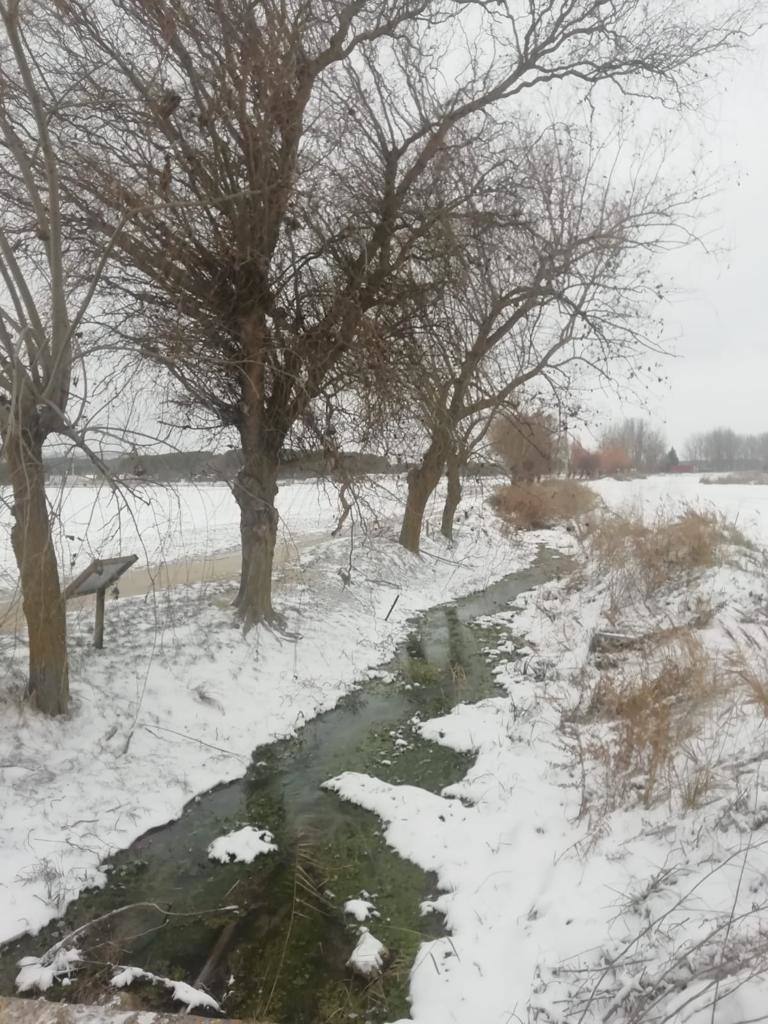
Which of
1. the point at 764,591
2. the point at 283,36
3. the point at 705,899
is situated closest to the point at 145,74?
the point at 283,36

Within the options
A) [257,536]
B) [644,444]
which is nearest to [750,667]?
[257,536]

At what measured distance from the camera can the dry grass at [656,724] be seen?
14.4 feet

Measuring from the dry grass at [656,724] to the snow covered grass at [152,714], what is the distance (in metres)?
2.62

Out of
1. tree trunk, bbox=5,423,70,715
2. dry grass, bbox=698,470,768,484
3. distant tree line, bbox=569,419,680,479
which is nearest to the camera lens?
tree trunk, bbox=5,423,70,715

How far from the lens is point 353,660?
8547 millimetres

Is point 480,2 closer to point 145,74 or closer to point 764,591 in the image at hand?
point 145,74

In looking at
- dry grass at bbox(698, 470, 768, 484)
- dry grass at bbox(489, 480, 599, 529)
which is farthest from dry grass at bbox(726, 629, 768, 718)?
dry grass at bbox(698, 470, 768, 484)

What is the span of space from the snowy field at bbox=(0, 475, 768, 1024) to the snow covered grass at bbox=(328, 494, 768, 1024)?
0.02 metres

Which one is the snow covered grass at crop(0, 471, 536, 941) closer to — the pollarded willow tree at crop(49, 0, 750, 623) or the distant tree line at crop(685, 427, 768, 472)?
the pollarded willow tree at crop(49, 0, 750, 623)

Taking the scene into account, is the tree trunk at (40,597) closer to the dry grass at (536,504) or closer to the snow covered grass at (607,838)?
the snow covered grass at (607,838)

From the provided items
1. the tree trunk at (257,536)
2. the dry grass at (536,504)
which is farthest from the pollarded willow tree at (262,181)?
the dry grass at (536,504)

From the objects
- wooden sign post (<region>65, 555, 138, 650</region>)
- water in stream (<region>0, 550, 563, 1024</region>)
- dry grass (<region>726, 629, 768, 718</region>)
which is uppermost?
wooden sign post (<region>65, 555, 138, 650</region>)

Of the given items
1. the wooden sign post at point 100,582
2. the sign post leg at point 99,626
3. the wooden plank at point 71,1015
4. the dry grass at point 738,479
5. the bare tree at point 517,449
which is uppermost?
the bare tree at point 517,449

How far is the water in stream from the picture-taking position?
3.45 meters
